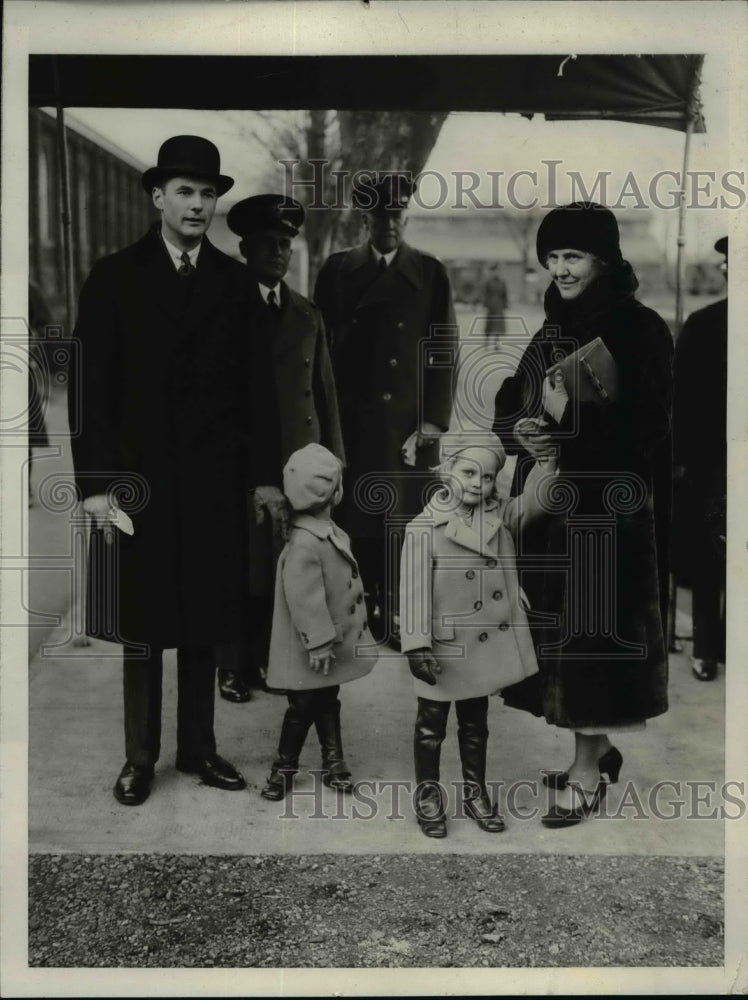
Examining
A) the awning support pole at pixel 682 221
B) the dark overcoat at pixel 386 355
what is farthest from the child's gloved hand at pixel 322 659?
the awning support pole at pixel 682 221

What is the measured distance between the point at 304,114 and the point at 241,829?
2.30 m

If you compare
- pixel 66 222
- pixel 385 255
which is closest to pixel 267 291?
pixel 385 255

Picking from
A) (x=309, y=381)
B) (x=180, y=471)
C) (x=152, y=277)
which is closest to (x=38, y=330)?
(x=152, y=277)

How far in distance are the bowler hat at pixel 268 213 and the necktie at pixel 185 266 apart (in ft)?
0.57

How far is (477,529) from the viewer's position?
3.65m

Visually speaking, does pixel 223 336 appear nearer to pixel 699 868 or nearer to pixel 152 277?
pixel 152 277

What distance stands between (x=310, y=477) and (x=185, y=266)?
79 centimetres

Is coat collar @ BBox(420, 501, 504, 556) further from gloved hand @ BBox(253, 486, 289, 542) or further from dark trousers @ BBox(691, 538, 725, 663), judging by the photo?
dark trousers @ BBox(691, 538, 725, 663)

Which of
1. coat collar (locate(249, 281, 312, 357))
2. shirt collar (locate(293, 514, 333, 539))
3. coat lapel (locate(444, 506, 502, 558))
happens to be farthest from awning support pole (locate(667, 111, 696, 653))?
shirt collar (locate(293, 514, 333, 539))

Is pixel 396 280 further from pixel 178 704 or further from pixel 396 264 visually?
pixel 178 704

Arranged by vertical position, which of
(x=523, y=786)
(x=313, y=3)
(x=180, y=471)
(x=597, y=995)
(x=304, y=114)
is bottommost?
(x=597, y=995)

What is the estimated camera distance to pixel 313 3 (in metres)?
3.60

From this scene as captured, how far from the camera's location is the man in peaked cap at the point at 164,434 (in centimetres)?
366

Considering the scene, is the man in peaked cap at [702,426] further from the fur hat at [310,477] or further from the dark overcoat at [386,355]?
the fur hat at [310,477]
